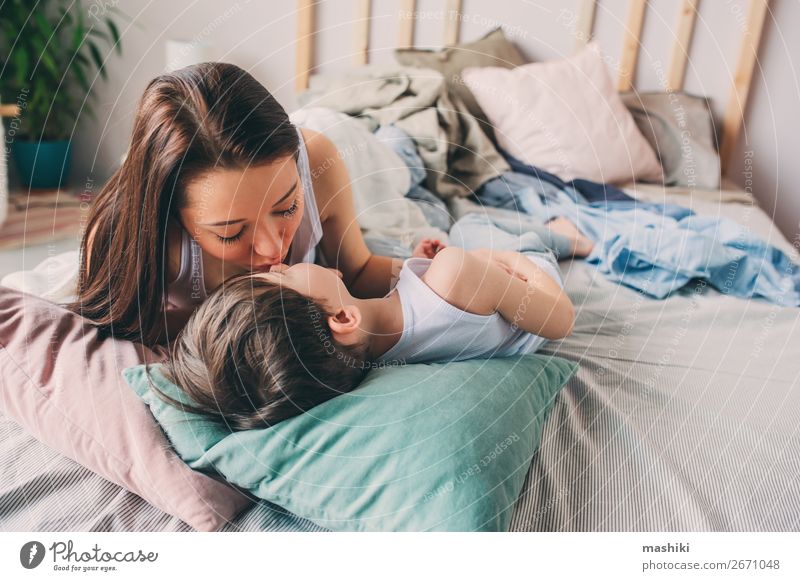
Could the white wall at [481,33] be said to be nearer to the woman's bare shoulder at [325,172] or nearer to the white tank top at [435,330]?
the woman's bare shoulder at [325,172]

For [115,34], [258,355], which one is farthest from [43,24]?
[258,355]

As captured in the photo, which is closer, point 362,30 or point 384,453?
point 384,453

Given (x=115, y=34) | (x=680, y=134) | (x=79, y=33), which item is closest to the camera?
(x=115, y=34)

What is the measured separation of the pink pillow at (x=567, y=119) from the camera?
103 cm

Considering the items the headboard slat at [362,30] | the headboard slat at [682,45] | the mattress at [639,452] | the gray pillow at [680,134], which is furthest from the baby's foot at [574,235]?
the headboard slat at [682,45]

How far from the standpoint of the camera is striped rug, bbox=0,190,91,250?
2.01 ft

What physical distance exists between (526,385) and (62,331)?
0.38 meters

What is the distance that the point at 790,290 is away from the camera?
0.82 metres

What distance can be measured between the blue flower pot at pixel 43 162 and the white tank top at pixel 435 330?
376 millimetres

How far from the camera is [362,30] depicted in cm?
90

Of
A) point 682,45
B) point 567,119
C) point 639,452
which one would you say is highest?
point 682,45

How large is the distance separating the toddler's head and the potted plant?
1.04 feet

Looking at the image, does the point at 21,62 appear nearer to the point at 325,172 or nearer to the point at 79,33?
the point at 79,33

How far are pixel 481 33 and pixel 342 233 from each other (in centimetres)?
83
